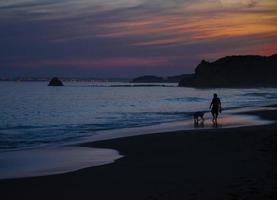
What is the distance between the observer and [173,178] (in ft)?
33.0

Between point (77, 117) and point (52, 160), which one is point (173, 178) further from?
point (77, 117)

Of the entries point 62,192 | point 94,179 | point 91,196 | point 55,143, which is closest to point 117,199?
point 91,196

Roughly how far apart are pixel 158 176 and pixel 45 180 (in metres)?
2.54

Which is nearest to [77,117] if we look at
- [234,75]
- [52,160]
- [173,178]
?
[52,160]

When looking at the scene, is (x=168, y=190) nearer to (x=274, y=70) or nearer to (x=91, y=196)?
(x=91, y=196)

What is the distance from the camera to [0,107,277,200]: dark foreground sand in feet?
28.1

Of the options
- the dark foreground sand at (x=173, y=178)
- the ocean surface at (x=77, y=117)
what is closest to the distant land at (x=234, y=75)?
the ocean surface at (x=77, y=117)

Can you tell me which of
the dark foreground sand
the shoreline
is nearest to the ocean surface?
the shoreline

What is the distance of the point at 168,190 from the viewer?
348 inches

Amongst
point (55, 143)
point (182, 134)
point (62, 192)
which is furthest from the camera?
point (182, 134)

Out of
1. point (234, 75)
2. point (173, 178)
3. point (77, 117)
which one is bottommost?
point (77, 117)

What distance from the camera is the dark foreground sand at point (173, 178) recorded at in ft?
28.1

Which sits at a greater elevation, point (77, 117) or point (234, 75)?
point (234, 75)

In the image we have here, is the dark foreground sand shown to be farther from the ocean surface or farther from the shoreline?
the ocean surface
